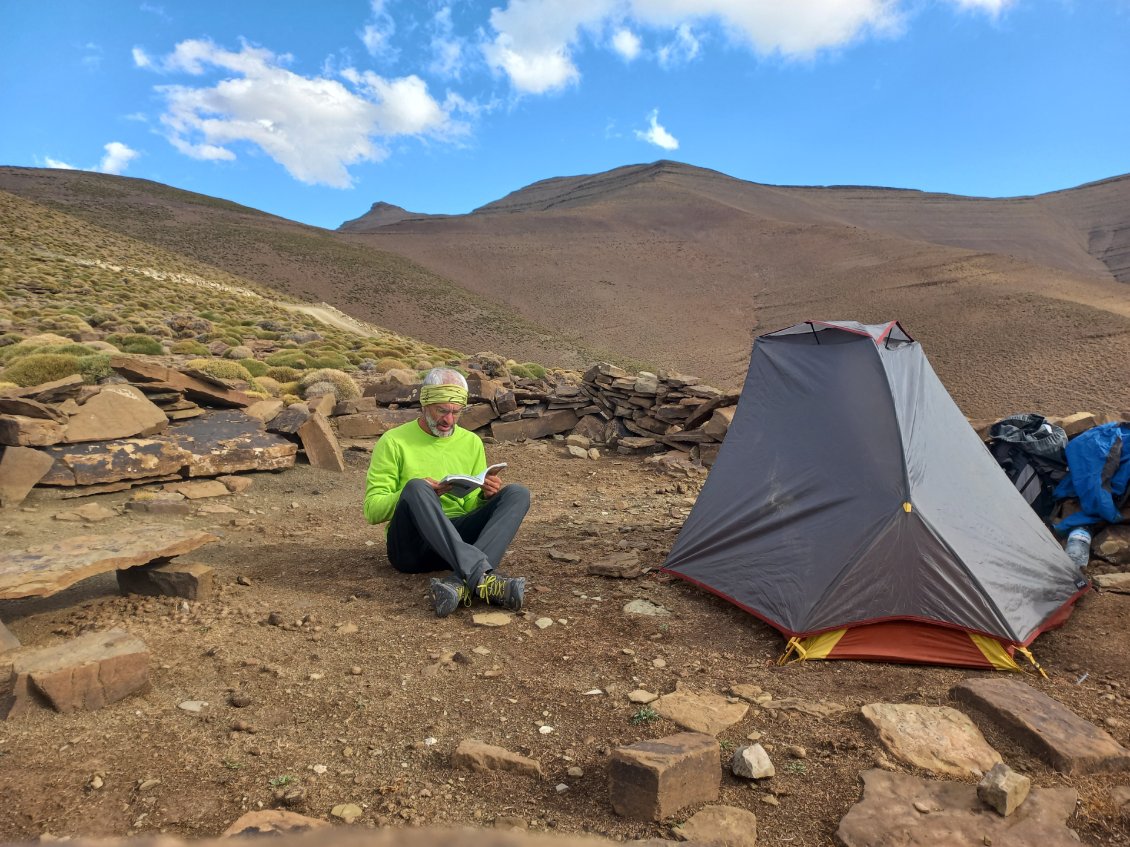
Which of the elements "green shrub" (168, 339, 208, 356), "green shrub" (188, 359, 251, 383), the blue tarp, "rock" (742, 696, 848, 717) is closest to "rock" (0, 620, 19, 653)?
"rock" (742, 696, 848, 717)

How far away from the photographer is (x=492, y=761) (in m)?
2.76

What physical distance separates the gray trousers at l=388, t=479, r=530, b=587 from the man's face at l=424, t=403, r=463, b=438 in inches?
18.8

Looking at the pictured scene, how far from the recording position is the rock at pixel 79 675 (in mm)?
3033

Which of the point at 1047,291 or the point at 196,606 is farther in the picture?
the point at 1047,291

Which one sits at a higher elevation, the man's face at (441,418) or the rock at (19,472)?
the man's face at (441,418)

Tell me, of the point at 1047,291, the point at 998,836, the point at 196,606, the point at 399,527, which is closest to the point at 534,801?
the point at 998,836

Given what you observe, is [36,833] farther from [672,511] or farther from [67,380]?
[67,380]

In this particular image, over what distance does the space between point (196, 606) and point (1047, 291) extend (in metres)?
46.9

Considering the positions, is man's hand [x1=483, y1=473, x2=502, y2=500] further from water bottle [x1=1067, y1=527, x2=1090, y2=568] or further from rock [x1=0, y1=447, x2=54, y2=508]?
rock [x1=0, y1=447, x2=54, y2=508]

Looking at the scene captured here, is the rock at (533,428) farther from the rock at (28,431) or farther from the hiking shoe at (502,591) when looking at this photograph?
the hiking shoe at (502,591)

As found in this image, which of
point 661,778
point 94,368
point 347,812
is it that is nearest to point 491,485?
point 347,812

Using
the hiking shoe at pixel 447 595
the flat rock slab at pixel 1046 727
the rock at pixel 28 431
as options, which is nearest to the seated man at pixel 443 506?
the hiking shoe at pixel 447 595

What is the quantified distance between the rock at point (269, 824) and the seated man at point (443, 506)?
6.50 ft

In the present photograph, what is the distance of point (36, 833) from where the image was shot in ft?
7.48
